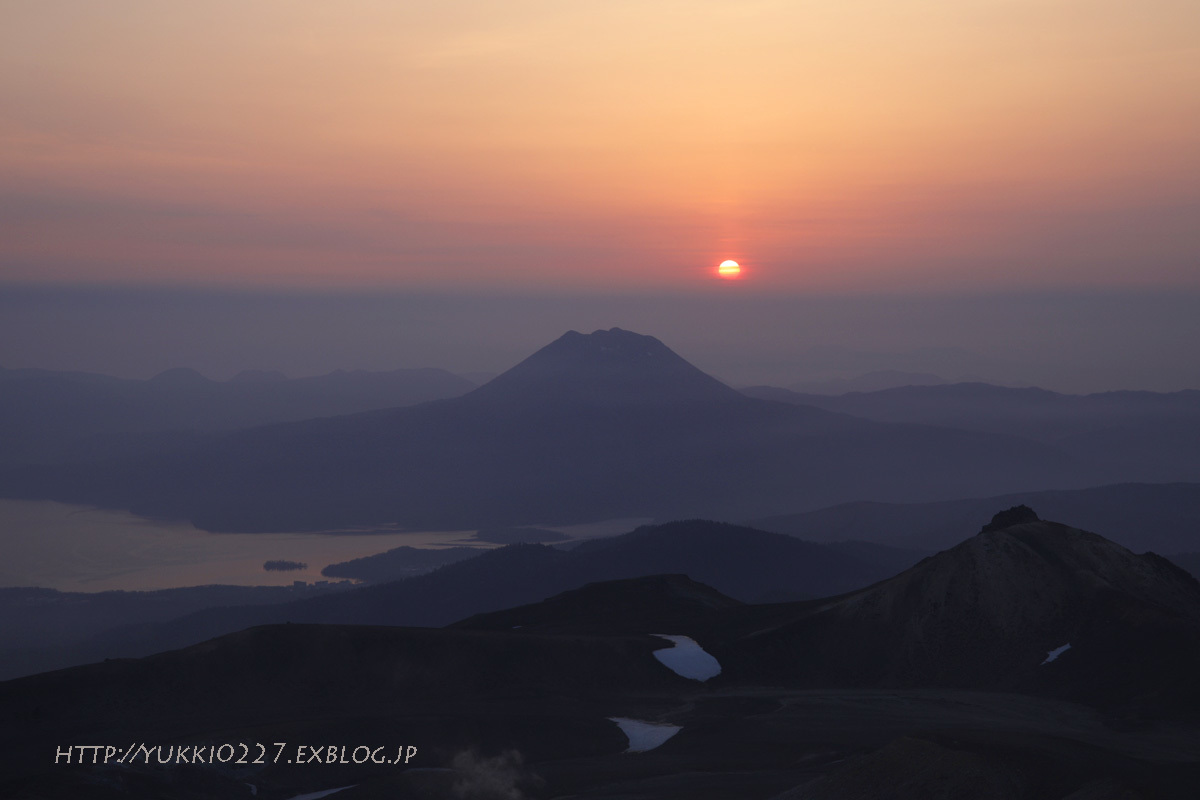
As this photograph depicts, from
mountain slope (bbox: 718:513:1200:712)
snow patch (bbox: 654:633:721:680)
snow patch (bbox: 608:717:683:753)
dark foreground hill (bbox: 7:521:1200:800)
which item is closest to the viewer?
dark foreground hill (bbox: 7:521:1200:800)

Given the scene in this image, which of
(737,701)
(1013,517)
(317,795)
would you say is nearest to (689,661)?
(737,701)

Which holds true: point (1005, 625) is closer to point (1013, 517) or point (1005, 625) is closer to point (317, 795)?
point (1013, 517)

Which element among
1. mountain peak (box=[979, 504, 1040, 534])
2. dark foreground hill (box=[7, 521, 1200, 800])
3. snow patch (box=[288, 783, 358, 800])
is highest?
mountain peak (box=[979, 504, 1040, 534])

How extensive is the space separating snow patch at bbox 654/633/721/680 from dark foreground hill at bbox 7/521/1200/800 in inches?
34.1

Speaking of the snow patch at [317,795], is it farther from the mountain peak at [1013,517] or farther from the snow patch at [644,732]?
the mountain peak at [1013,517]

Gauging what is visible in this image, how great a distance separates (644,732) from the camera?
80.6m

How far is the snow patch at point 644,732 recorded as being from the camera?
254 feet

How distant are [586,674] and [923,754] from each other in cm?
4816

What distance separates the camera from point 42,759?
71.4 metres

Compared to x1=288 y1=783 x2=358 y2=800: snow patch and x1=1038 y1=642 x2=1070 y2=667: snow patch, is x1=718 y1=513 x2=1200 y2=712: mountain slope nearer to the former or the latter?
x1=1038 y1=642 x2=1070 y2=667: snow patch

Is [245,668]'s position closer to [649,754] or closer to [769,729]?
[649,754]

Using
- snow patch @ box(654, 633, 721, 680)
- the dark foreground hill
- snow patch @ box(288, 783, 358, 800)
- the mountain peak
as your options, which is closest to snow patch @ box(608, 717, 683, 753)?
the dark foreground hill

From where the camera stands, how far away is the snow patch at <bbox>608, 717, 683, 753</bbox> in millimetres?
77562

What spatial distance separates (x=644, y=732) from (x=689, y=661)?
21048 mm
